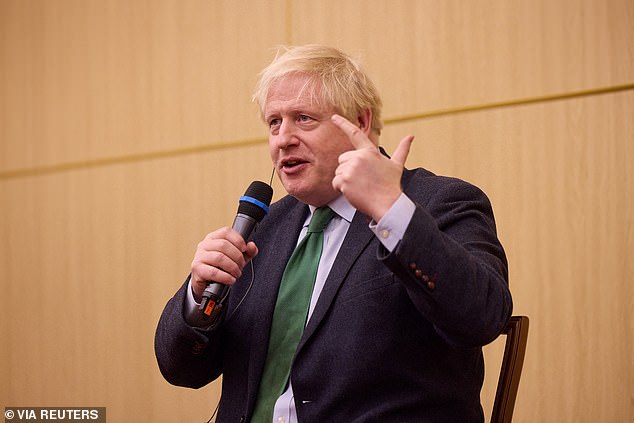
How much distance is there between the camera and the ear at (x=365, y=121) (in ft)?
6.85

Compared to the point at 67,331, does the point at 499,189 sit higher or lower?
higher

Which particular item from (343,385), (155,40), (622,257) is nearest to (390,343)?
(343,385)

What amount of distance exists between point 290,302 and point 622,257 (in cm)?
109

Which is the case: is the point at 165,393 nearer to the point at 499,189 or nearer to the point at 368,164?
the point at 499,189

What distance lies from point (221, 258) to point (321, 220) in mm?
348

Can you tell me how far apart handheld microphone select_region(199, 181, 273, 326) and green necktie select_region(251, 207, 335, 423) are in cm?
15

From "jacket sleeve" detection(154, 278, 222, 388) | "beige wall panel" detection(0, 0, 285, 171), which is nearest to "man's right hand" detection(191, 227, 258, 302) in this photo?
"jacket sleeve" detection(154, 278, 222, 388)

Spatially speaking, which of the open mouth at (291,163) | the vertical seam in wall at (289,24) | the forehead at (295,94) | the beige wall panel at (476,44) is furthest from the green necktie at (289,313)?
the vertical seam in wall at (289,24)

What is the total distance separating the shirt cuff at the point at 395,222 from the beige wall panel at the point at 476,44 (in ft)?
4.20

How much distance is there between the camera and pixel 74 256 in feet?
13.1

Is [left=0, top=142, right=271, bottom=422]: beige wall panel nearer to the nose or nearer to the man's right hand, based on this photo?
the nose

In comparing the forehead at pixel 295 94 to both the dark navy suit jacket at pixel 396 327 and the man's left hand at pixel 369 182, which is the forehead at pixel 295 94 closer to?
the dark navy suit jacket at pixel 396 327

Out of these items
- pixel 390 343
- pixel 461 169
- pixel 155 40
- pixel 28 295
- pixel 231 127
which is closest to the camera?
pixel 390 343

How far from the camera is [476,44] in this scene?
2.81m
